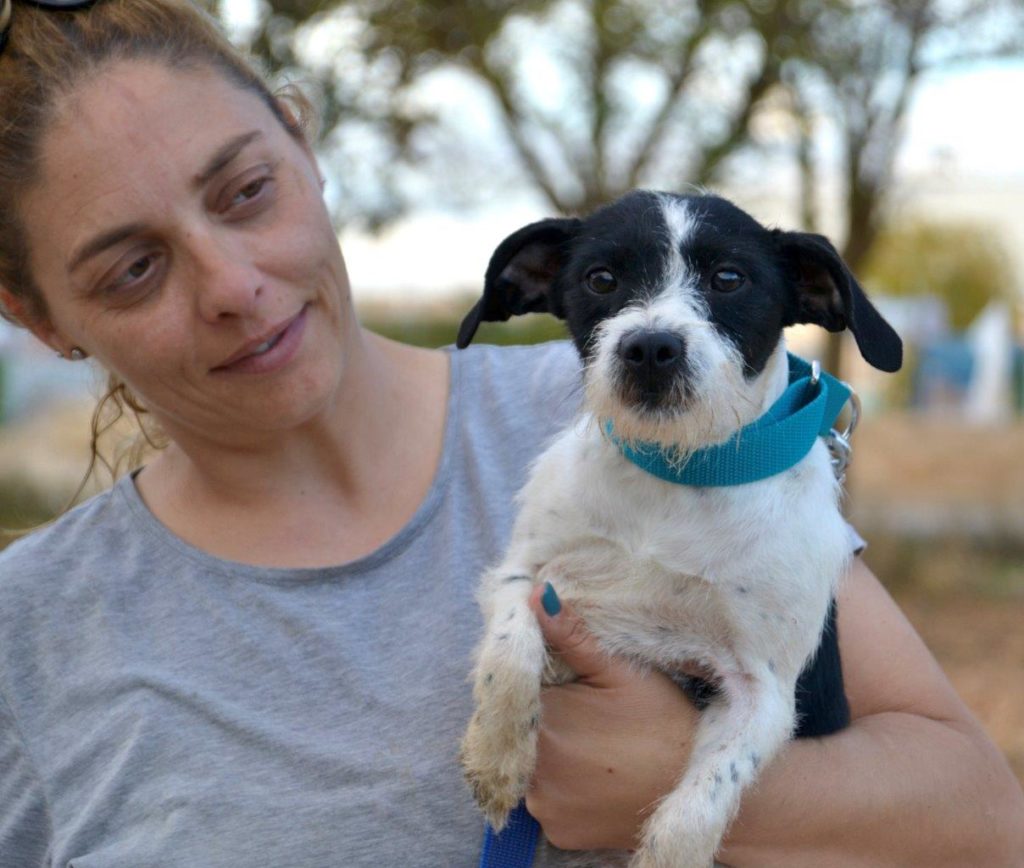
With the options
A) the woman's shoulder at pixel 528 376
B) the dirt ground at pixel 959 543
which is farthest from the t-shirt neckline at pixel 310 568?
the dirt ground at pixel 959 543

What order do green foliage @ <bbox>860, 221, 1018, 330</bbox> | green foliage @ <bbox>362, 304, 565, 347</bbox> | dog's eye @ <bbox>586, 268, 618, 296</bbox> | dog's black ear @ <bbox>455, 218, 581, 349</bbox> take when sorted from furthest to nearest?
green foliage @ <bbox>860, 221, 1018, 330</bbox>
green foliage @ <bbox>362, 304, 565, 347</bbox>
dog's black ear @ <bbox>455, 218, 581, 349</bbox>
dog's eye @ <bbox>586, 268, 618, 296</bbox>

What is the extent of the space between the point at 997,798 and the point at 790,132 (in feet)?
18.8

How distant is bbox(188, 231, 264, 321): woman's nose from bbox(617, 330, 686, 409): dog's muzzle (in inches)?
29.1

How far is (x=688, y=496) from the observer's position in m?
2.39

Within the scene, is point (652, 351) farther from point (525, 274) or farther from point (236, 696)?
point (236, 696)

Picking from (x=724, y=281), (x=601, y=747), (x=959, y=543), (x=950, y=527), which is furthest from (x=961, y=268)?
(x=601, y=747)

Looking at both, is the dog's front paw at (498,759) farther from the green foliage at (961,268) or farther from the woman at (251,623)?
the green foliage at (961,268)

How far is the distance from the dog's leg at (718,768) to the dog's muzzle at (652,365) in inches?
23.1

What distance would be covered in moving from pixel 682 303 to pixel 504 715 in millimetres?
880

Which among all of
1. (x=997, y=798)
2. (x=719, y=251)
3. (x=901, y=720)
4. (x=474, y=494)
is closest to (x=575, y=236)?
(x=719, y=251)

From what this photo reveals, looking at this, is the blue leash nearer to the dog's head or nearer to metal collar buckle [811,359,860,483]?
the dog's head

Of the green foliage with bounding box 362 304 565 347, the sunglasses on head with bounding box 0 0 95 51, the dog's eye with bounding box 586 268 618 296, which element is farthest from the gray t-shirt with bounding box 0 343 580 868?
the green foliage with bounding box 362 304 565 347

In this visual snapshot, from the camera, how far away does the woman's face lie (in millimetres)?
2293

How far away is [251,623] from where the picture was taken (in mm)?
2391
